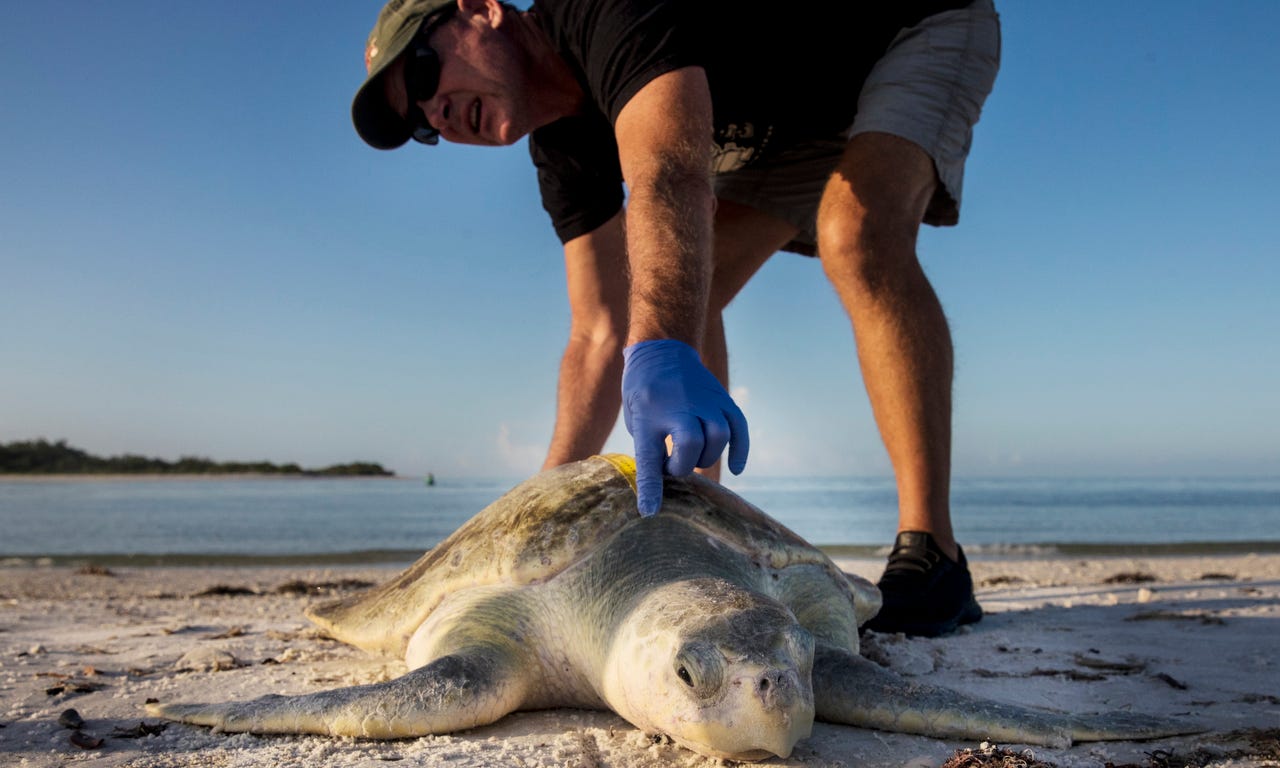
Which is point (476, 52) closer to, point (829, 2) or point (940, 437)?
point (829, 2)

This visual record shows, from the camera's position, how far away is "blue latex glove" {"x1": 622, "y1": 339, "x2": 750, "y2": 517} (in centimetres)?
210

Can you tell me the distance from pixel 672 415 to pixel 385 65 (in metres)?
2.45

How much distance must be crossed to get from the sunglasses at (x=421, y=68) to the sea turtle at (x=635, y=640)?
209 centimetres

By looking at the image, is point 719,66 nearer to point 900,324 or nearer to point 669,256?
point 900,324

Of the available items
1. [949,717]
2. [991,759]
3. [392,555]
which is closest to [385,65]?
[949,717]

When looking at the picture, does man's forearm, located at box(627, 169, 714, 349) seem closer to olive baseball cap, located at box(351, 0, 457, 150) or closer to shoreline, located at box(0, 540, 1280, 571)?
olive baseball cap, located at box(351, 0, 457, 150)

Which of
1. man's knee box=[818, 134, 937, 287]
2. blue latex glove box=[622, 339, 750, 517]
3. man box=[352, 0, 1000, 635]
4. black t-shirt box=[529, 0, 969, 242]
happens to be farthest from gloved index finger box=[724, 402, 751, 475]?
man's knee box=[818, 134, 937, 287]

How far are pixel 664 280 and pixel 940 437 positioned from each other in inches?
71.4

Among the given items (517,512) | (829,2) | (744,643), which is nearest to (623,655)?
(744,643)

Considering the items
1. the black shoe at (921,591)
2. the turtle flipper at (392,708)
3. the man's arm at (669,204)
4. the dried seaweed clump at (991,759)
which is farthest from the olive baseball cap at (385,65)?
the dried seaweed clump at (991,759)

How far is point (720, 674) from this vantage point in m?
1.59

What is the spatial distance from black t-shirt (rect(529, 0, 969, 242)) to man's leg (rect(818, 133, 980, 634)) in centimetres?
51

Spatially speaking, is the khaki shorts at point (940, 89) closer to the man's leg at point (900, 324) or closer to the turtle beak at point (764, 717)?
the man's leg at point (900, 324)

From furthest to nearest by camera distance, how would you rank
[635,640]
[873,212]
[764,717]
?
1. [873,212]
2. [635,640]
3. [764,717]
